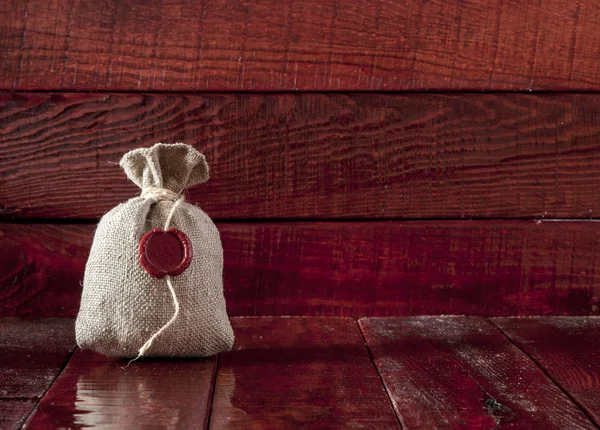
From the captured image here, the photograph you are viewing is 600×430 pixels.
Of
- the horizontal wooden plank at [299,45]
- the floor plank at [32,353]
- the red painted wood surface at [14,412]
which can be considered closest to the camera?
the red painted wood surface at [14,412]

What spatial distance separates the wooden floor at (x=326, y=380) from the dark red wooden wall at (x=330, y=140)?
0.09 meters

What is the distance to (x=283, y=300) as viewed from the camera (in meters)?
1.22

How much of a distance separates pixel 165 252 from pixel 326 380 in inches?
9.8

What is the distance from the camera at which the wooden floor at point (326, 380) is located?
2.52 ft

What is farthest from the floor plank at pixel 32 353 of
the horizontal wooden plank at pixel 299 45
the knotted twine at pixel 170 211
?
the horizontal wooden plank at pixel 299 45

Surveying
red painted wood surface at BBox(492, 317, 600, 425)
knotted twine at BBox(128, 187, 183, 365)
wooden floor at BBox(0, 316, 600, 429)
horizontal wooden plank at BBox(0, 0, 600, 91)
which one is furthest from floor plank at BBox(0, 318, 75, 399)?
red painted wood surface at BBox(492, 317, 600, 425)

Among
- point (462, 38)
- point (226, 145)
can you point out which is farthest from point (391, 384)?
point (462, 38)

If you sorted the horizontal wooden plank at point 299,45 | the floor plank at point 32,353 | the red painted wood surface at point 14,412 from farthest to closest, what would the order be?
1. the horizontal wooden plank at point 299,45
2. the floor plank at point 32,353
3. the red painted wood surface at point 14,412

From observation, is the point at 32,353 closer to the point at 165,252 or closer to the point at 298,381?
the point at 165,252

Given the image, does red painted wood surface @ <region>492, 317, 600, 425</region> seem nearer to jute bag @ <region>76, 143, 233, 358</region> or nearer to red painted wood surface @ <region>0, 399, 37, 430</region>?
jute bag @ <region>76, 143, 233, 358</region>

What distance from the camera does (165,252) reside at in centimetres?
90

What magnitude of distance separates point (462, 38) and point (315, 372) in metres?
0.60

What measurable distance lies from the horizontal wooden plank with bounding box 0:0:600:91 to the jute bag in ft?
0.84

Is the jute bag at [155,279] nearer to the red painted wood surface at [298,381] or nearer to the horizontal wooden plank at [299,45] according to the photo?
the red painted wood surface at [298,381]
